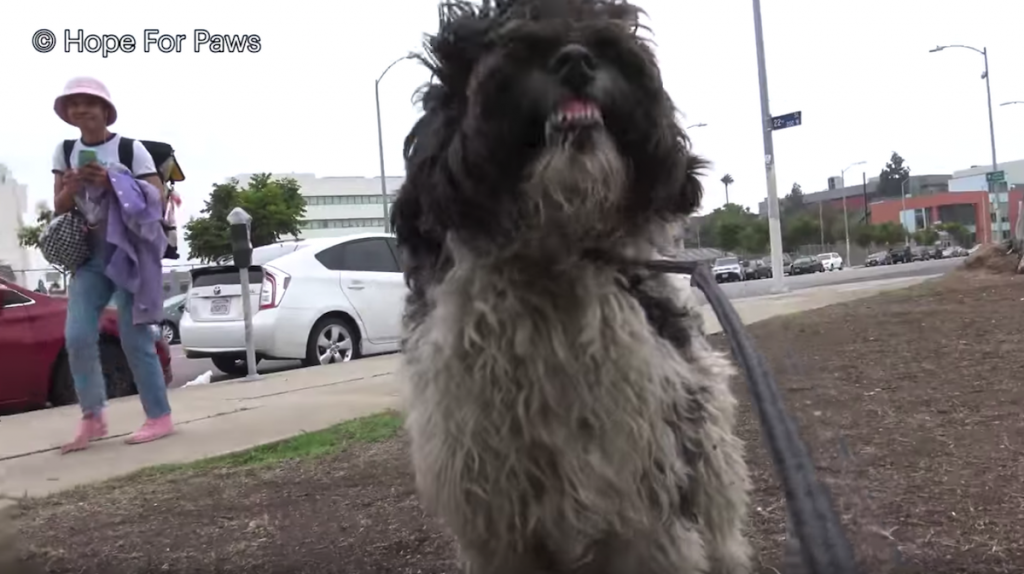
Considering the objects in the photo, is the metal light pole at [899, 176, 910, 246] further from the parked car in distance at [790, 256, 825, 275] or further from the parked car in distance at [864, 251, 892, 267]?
the parked car in distance at [790, 256, 825, 275]

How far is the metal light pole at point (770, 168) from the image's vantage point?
20891 millimetres

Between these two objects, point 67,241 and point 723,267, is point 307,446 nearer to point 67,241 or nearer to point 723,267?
point 67,241

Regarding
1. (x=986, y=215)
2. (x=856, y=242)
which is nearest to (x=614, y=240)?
(x=856, y=242)

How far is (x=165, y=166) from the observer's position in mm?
5859

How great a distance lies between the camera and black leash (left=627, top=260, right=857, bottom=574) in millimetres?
1450

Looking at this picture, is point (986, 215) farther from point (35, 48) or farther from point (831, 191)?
point (35, 48)

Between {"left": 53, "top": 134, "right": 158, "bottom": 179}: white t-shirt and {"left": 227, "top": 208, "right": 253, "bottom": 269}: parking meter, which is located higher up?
{"left": 53, "top": 134, "right": 158, "bottom": 179}: white t-shirt

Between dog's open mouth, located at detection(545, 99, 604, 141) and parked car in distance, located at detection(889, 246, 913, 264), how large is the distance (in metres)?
57.6

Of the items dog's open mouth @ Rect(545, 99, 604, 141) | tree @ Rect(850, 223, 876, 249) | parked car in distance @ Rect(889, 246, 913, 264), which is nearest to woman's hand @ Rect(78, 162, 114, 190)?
dog's open mouth @ Rect(545, 99, 604, 141)

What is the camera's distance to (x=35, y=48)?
12.5ft

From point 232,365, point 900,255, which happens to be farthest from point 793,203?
point 900,255

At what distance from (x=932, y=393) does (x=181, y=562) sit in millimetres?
4491

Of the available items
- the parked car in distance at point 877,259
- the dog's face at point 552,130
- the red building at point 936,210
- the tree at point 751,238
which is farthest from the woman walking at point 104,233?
the red building at point 936,210

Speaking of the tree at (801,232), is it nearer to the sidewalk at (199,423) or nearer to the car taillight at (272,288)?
the car taillight at (272,288)
